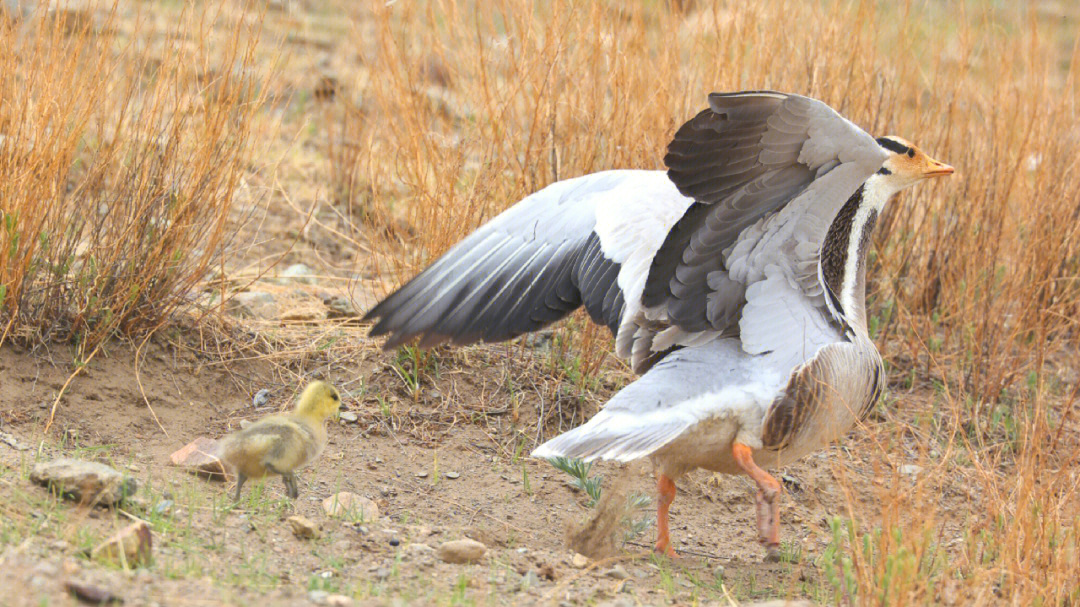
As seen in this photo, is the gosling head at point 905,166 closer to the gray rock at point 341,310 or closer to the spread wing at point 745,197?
the spread wing at point 745,197

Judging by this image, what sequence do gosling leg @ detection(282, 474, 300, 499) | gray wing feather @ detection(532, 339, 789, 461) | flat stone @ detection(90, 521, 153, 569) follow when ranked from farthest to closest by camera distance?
gosling leg @ detection(282, 474, 300, 499)
gray wing feather @ detection(532, 339, 789, 461)
flat stone @ detection(90, 521, 153, 569)

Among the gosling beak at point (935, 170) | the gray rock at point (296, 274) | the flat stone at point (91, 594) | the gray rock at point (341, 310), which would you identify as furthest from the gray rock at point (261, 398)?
the gosling beak at point (935, 170)

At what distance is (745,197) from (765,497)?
982 millimetres

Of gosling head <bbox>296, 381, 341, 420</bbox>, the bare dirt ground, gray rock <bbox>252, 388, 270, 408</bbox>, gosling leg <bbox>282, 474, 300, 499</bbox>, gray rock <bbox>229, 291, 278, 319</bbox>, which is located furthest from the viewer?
gray rock <bbox>229, 291, 278, 319</bbox>

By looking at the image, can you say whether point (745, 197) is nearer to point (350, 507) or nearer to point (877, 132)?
point (350, 507)

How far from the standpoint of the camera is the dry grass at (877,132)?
5230 mm

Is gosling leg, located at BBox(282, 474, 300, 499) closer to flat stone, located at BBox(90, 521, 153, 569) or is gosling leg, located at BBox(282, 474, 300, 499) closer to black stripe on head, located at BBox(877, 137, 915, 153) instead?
flat stone, located at BBox(90, 521, 153, 569)

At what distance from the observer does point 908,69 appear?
6105 mm

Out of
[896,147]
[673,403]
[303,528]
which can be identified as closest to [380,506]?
[303,528]

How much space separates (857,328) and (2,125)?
3.13 m

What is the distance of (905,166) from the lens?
163 inches

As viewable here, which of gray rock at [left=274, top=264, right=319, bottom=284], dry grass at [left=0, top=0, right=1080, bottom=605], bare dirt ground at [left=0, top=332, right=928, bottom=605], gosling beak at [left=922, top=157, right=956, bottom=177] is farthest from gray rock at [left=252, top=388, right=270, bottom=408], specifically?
gosling beak at [left=922, top=157, right=956, bottom=177]

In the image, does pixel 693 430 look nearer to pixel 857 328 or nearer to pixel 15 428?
pixel 857 328

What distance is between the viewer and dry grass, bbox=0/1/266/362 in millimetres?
4332
